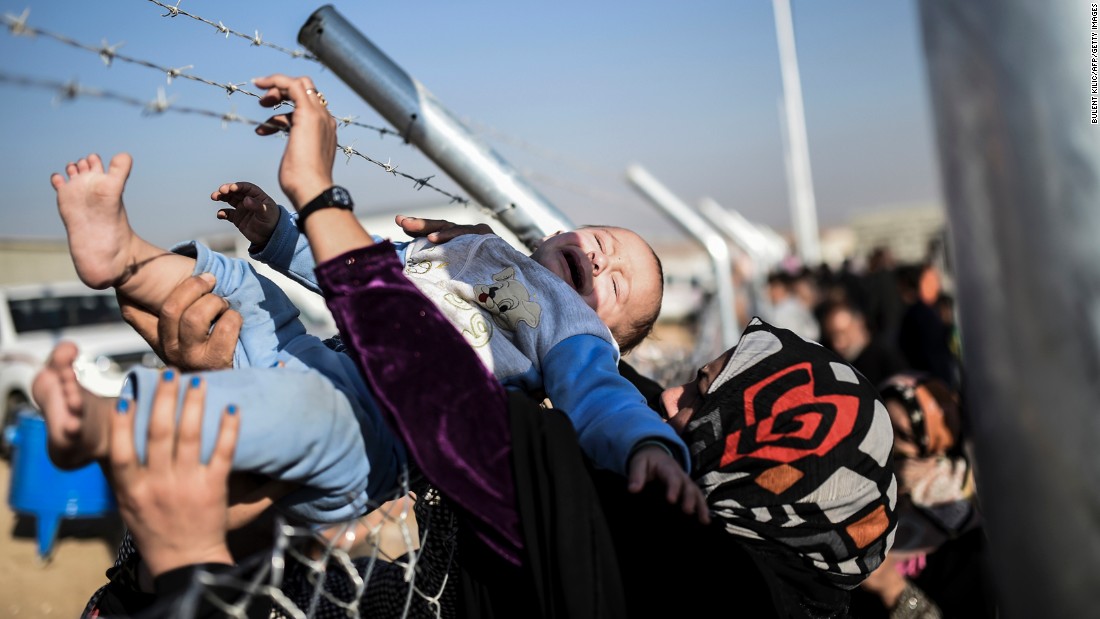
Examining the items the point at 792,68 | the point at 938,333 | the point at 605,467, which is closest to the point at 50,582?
the point at 605,467

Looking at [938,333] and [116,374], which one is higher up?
[116,374]

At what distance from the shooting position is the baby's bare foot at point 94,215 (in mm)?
1621

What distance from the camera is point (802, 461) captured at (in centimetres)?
168

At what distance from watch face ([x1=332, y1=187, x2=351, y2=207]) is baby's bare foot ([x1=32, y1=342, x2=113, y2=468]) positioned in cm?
43

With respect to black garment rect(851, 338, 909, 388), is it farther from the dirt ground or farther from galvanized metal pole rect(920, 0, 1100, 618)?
galvanized metal pole rect(920, 0, 1100, 618)

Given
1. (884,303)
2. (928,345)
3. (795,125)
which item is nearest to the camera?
(928,345)

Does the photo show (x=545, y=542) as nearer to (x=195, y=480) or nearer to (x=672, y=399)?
(x=195, y=480)

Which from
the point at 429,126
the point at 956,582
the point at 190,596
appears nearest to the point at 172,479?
the point at 190,596

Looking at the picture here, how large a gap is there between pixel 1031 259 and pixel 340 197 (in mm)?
978

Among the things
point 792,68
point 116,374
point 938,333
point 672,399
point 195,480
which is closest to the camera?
point 195,480

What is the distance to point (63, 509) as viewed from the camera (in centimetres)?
613

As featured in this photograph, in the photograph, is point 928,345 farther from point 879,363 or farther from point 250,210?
point 250,210

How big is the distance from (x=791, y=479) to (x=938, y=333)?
6918 millimetres

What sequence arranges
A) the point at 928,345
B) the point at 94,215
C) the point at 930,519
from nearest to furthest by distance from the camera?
the point at 94,215
the point at 930,519
the point at 928,345
